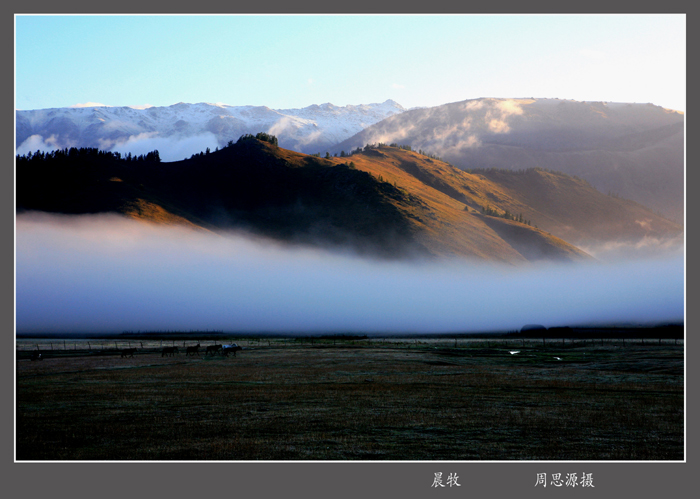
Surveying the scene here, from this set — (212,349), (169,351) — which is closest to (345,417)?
(212,349)

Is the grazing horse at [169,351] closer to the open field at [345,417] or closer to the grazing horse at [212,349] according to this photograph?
the grazing horse at [212,349]

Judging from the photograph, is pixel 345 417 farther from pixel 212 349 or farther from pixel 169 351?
pixel 169 351

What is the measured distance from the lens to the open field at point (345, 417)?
74.0 ft

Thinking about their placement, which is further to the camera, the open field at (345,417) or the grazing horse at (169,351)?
the grazing horse at (169,351)

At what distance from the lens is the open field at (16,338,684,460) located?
22.5 metres

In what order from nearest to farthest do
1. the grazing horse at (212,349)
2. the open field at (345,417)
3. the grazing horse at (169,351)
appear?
the open field at (345,417) → the grazing horse at (169,351) → the grazing horse at (212,349)

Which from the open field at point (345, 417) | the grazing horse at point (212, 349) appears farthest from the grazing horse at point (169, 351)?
the open field at point (345, 417)

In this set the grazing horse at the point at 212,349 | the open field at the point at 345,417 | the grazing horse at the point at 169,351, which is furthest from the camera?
the grazing horse at the point at 212,349

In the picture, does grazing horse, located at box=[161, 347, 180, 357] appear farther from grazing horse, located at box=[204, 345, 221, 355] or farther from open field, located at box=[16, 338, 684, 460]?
open field, located at box=[16, 338, 684, 460]

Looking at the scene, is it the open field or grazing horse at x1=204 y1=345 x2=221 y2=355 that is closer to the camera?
the open field

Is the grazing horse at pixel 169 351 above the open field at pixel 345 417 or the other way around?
the other way around

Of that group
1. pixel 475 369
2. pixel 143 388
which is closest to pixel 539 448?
pixel 143 388

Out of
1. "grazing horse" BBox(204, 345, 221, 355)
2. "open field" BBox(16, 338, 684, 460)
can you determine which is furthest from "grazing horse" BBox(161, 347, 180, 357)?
"open field" BBox(16, 338, 684, 460)

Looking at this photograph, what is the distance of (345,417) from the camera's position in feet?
92.1
